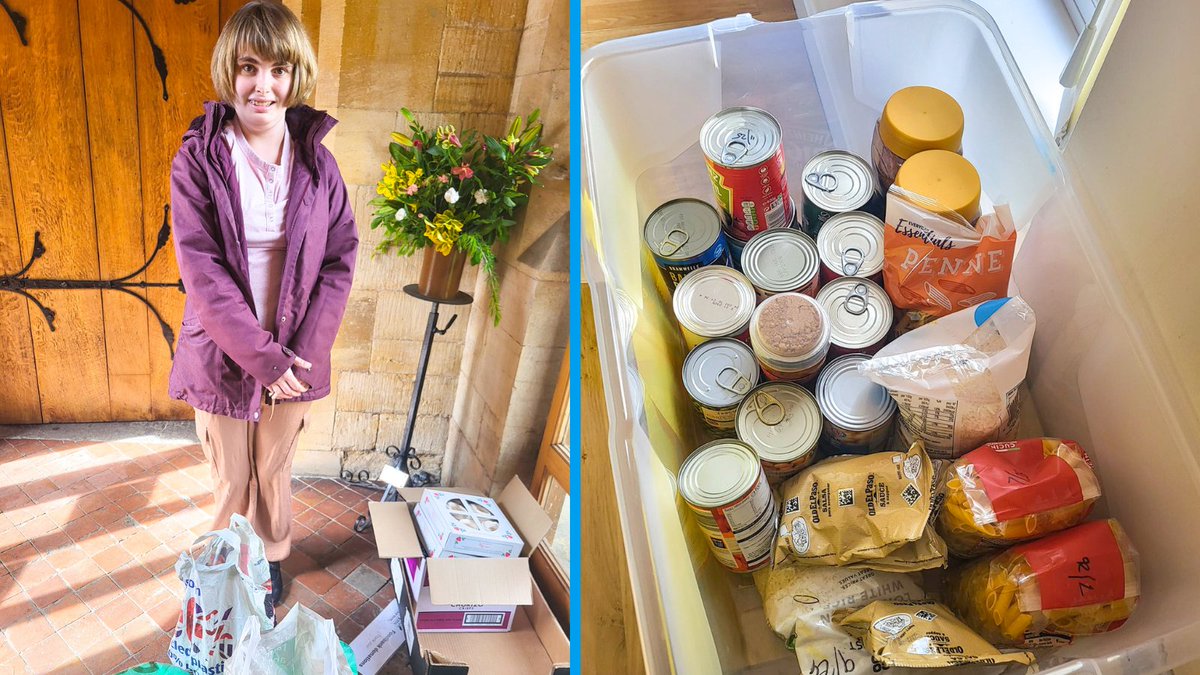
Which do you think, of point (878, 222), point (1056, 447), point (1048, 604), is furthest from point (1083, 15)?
point (1048, 604)

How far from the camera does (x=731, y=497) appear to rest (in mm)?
704

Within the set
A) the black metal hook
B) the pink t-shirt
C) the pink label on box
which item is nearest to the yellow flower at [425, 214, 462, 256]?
the black metal hook

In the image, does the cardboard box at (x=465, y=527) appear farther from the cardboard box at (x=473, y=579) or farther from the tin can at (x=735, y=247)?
the tin can at (x=735, y=247)

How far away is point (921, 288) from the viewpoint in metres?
0.79

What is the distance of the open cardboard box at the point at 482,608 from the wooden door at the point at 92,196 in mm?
497

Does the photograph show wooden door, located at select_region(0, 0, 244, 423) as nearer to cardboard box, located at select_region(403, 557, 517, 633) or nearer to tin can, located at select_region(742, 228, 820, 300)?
cardboard box, located at select_region(403, 557, 517, 633)

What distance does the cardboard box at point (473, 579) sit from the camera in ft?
3.99

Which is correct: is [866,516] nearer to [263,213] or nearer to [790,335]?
[790,335]

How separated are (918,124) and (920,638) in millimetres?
505

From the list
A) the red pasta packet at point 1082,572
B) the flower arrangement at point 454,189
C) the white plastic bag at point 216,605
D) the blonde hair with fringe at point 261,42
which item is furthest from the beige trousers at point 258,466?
the red pasta packet at point 1082,572

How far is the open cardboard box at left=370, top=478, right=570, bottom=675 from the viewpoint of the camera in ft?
3.88

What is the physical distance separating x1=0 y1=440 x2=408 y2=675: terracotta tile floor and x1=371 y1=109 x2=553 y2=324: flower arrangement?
0.46 metres

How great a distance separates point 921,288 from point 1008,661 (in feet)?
1.12

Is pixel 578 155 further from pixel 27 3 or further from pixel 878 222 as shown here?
pixel 27 3
